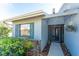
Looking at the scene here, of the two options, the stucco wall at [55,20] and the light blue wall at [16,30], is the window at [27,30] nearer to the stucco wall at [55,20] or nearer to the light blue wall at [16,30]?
the light blue wall at [16,30]


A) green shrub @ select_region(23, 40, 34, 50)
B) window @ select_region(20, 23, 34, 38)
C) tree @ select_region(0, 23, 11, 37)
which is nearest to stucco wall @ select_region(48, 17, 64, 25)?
window @ select_region(20, 23, 34, 38)

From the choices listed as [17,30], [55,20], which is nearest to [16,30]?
[17,30]

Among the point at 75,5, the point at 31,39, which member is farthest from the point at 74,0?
the point at 31,39

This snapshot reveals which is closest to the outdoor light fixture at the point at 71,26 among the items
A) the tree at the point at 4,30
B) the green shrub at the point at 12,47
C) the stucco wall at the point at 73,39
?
the stucco wall at the point at 73,39

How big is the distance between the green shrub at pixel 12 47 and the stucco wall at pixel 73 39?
28.9 inches

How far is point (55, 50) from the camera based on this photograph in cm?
268

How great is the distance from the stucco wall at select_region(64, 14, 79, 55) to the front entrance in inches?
3.1

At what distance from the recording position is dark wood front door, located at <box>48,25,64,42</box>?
2652mm

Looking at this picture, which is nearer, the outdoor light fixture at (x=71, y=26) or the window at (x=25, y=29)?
the outdoor light fixture at (x=71, y=26)

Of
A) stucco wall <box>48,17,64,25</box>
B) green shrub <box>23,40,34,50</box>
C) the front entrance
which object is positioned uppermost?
stucco wall <box>48,17,64,25</box>

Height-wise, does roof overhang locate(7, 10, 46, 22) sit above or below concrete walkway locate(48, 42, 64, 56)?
above

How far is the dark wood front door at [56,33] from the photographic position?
265 cm

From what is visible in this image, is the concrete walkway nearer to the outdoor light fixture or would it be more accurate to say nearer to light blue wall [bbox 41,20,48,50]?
light blue wall [bbox 41,20,48,50]

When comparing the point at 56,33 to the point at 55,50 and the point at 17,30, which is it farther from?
the point at 17,30
